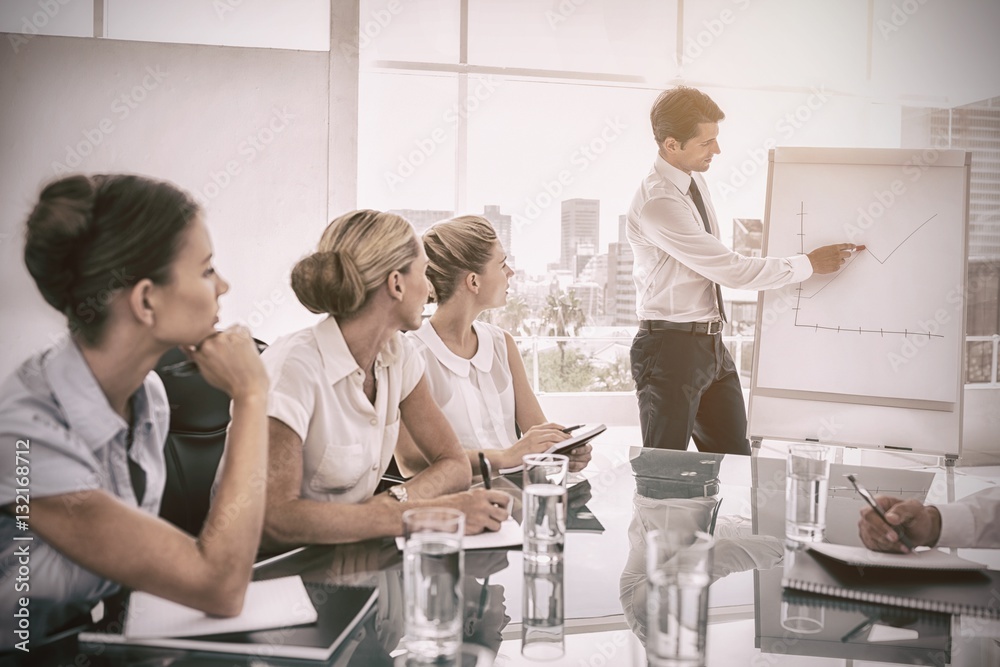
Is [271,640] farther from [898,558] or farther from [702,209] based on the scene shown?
[702,209]

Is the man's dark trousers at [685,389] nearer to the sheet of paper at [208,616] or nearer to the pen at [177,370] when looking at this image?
the pen at [177,370]

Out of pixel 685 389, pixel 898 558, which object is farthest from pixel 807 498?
pixel 685 389

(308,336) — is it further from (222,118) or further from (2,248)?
(222,118)

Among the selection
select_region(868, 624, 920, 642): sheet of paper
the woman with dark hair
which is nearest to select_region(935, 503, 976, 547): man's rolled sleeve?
select_region(868, 624, 920, 642): sheet of paper

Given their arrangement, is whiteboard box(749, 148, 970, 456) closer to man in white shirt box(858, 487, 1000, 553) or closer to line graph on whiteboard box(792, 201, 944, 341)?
line graph on whiteboard box(792, 201, 944, 341)

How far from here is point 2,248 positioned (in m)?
3.29

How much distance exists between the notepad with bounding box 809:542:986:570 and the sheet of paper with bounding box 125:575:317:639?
782 millimetres

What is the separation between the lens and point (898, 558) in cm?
117

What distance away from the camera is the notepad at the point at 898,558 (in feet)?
3.74

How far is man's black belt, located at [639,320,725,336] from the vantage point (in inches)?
112

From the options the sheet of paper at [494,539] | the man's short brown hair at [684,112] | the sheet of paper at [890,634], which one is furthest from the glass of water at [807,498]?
the man's short brown hair at [684,112]

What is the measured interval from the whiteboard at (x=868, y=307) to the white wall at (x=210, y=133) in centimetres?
233

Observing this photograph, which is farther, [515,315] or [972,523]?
[515,315]

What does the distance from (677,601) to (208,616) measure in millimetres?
543
